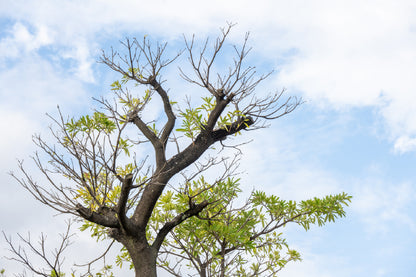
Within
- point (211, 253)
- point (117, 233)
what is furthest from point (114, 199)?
point (211, 253)

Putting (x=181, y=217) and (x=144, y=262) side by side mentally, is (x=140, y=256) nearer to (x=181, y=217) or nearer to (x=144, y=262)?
(x=144, y=262)

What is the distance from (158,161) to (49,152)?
110 cm

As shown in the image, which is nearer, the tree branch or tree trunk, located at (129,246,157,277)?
tree trunk, located at (129,246,157,277)

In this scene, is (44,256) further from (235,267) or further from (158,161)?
(235,267)

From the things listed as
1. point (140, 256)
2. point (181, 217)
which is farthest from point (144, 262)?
point (181, 217)

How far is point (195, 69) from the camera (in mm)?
4621

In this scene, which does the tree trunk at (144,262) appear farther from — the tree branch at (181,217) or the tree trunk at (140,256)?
the tree branch at (181,217)

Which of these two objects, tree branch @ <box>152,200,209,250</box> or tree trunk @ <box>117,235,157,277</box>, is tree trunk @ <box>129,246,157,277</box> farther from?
tree branch @ <box>152,200,209,250</box>

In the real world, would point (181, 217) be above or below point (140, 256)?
above

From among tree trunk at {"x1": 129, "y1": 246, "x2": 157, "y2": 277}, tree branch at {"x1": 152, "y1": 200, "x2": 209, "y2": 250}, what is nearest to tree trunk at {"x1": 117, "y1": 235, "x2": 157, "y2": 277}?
tree trunk at {"x1": 129, "y1": 246, "x2": 157, "y2": 277}

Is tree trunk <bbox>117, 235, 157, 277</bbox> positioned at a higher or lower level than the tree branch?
lower

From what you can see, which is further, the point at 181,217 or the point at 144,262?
the point at 181,217

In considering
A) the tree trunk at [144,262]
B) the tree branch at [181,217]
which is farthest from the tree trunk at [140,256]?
the tree branch at [181,217]

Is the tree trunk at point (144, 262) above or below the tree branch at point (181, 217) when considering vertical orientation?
below
